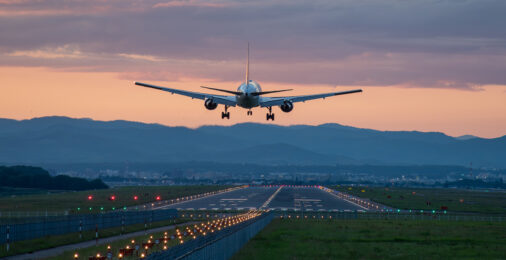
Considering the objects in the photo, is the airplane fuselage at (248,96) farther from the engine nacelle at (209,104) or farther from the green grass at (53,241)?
the green grass at (53,241)

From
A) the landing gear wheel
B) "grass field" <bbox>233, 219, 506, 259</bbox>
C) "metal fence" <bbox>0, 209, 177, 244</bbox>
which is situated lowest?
"grass field" <bbox>233, 219, 506, 259</bbox>

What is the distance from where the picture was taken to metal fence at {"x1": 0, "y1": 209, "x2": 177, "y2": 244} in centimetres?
6125

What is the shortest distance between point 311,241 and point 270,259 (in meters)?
18.4

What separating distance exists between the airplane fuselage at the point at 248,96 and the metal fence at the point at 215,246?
17144mm

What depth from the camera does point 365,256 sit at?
60.9 metres

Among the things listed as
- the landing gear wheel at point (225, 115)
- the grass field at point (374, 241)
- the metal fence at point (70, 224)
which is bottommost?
the grass field at point (374, 241)

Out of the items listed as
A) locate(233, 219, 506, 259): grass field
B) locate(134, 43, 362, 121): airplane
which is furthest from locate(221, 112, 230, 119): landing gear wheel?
locate(233, 219, 506, 259): grass field

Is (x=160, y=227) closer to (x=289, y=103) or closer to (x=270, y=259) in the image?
(x=289, y=103)

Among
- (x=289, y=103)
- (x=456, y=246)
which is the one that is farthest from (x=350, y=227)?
(x=456, y=246)

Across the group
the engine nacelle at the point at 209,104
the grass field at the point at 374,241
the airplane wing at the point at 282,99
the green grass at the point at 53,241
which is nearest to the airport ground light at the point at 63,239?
the green grass at the point at 53,241

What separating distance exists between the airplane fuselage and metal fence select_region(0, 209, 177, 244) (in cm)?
1792

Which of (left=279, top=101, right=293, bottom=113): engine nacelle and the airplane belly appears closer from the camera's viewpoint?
the airplane belly

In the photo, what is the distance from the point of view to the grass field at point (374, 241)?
204 feet

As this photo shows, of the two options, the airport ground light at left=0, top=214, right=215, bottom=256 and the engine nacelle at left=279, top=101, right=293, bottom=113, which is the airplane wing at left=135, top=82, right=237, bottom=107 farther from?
the airport ground light at left=0, top=214, right=215, bottom=256
